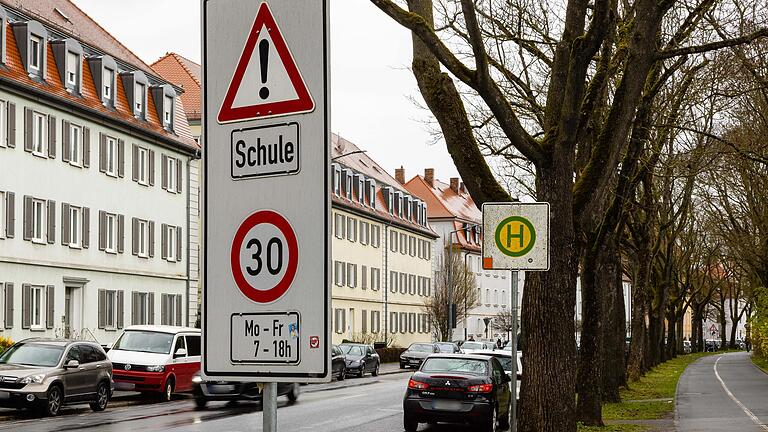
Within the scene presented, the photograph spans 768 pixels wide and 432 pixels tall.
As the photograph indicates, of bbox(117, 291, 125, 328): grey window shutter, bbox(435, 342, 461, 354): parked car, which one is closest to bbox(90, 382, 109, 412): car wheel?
bbox(117, 291, 125, 328): grey window shutter

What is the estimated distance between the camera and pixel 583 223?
671 inches

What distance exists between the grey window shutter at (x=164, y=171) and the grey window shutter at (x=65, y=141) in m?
8.88

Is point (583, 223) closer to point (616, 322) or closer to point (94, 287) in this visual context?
point (616, 322)

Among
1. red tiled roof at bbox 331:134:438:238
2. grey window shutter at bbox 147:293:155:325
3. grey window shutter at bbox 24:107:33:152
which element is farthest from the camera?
red tiled roof at bbox 331:134:438:238

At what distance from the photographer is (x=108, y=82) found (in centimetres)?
4925

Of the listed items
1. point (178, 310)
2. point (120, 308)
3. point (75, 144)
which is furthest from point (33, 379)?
point (178, 310)

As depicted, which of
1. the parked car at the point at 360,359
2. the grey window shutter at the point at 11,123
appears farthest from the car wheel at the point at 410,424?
the parked car at the point at 360,359

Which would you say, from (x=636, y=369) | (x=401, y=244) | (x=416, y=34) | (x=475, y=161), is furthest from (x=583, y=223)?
(x=401, y=244)

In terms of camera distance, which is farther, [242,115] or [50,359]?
[50,359]

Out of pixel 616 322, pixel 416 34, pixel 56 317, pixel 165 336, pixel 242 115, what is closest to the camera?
pixel 242 115

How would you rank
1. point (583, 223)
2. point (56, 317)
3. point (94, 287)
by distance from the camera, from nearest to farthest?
point (583, 223) → point (56, 317) → point (94, 287)

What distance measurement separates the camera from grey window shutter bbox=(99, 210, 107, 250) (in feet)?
157

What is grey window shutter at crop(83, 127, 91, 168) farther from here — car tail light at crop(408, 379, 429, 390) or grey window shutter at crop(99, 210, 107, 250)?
car tail light at crop(408, 379, 429, 390)

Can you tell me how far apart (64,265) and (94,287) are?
2799 mm
